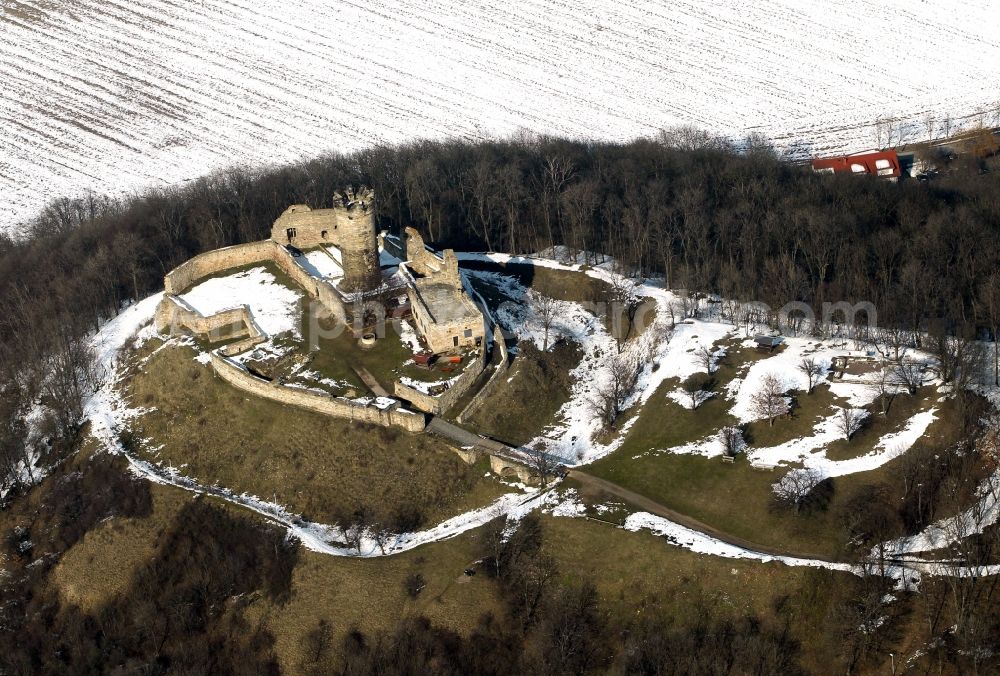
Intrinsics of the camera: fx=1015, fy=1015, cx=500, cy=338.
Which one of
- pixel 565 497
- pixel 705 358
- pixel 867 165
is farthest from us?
pixel 867 165

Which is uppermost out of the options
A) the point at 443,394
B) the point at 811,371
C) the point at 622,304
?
the point at 622,304

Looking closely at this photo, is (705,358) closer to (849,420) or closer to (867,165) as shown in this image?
(849,420)

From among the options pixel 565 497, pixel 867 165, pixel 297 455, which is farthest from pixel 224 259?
pixel 867 165

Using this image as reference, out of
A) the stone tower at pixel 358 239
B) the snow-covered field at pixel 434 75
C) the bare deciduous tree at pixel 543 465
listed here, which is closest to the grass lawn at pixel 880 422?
the bare deciduous tree at pixel 543 465

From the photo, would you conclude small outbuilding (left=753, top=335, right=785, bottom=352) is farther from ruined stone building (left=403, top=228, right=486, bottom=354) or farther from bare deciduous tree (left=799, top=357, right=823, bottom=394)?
ruined stone building (left=403, top=228, right=486, bottom=354)

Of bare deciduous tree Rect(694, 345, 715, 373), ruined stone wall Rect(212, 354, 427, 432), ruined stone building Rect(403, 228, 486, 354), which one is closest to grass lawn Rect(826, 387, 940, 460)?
bare deciduous tree Rect(694, 345, 715, 373)

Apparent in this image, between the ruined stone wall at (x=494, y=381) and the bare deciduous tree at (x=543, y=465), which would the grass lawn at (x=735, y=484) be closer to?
the bare deciduous tree at (x=543, y=465)

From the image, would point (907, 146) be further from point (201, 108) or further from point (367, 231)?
point (201, 108)
